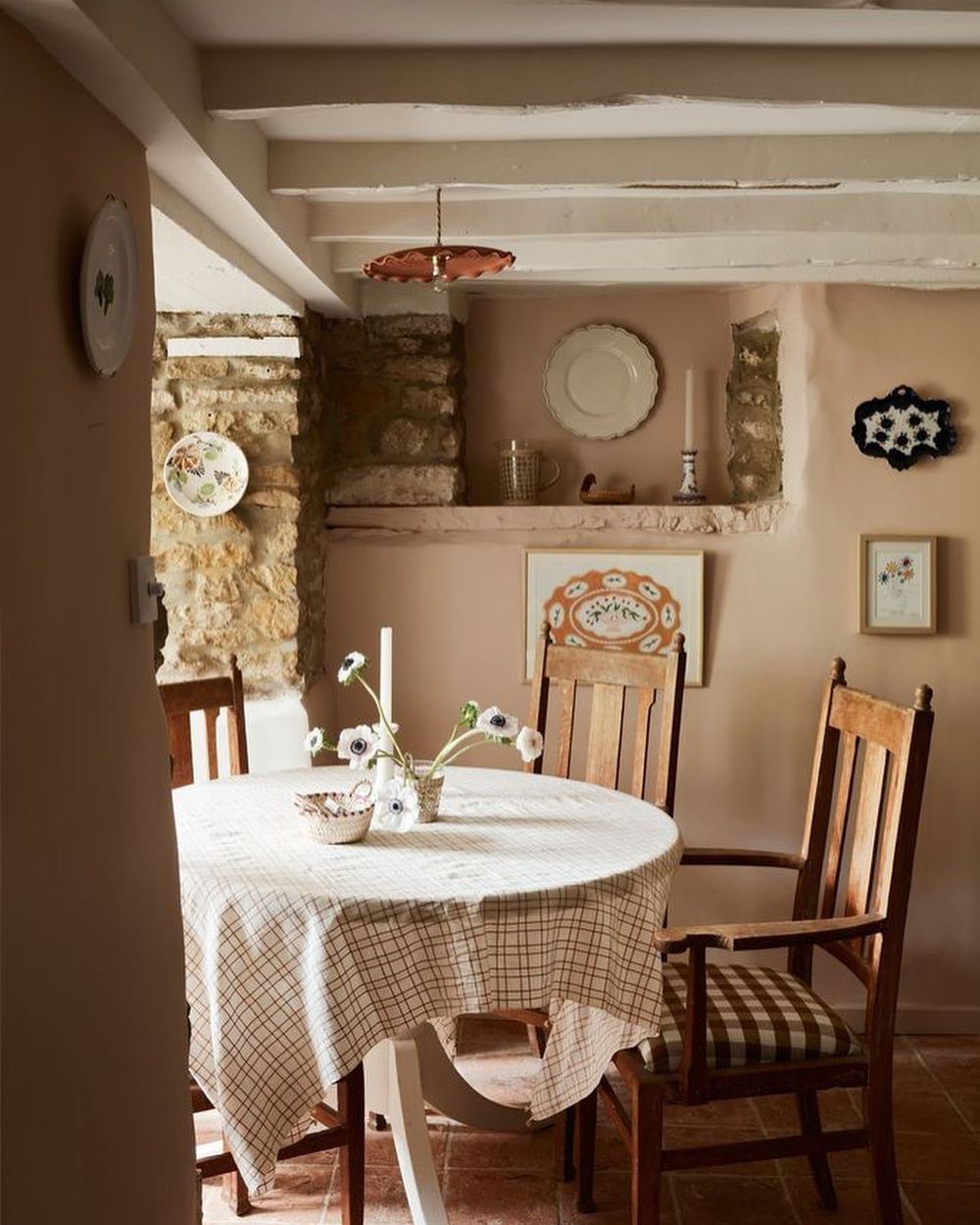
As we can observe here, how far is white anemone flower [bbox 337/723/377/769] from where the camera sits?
2432 mm

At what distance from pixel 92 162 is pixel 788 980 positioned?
A: 1978mm

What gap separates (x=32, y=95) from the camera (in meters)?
1.49

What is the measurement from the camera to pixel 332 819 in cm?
231

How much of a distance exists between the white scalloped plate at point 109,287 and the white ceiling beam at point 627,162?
29.8 inches

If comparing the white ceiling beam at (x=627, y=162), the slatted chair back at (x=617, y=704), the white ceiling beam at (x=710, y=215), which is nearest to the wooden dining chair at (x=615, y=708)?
the slatted chair back at (x=617, y=704)

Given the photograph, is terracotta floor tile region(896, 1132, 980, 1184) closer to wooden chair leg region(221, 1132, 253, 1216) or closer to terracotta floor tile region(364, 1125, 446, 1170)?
terracotta floor tile region(364, 1125, 446, 1170)

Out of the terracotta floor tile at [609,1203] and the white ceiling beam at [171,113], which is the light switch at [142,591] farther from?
the terracotta floor tile at [609,1203]

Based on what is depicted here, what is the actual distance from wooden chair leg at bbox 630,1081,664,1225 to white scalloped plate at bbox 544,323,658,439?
2247mm

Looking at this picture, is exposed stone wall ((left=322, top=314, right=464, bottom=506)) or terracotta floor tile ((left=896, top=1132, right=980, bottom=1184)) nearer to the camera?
terracotta floor tile ((left=896, top=1132, right=980, bottom=1184))

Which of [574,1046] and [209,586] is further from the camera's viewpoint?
[209,586]

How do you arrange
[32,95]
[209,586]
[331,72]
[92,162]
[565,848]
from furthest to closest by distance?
[209,586] → [565,848] → [331,72] → [92,162] → [32,95]

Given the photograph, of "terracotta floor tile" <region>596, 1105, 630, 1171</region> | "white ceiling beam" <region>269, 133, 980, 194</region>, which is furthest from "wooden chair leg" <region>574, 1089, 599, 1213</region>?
"white ceiling beam" <region>269, 133, 980, 194</region>

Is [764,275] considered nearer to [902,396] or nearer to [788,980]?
[902,396]

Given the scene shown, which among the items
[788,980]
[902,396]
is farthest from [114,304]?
[902,396]
